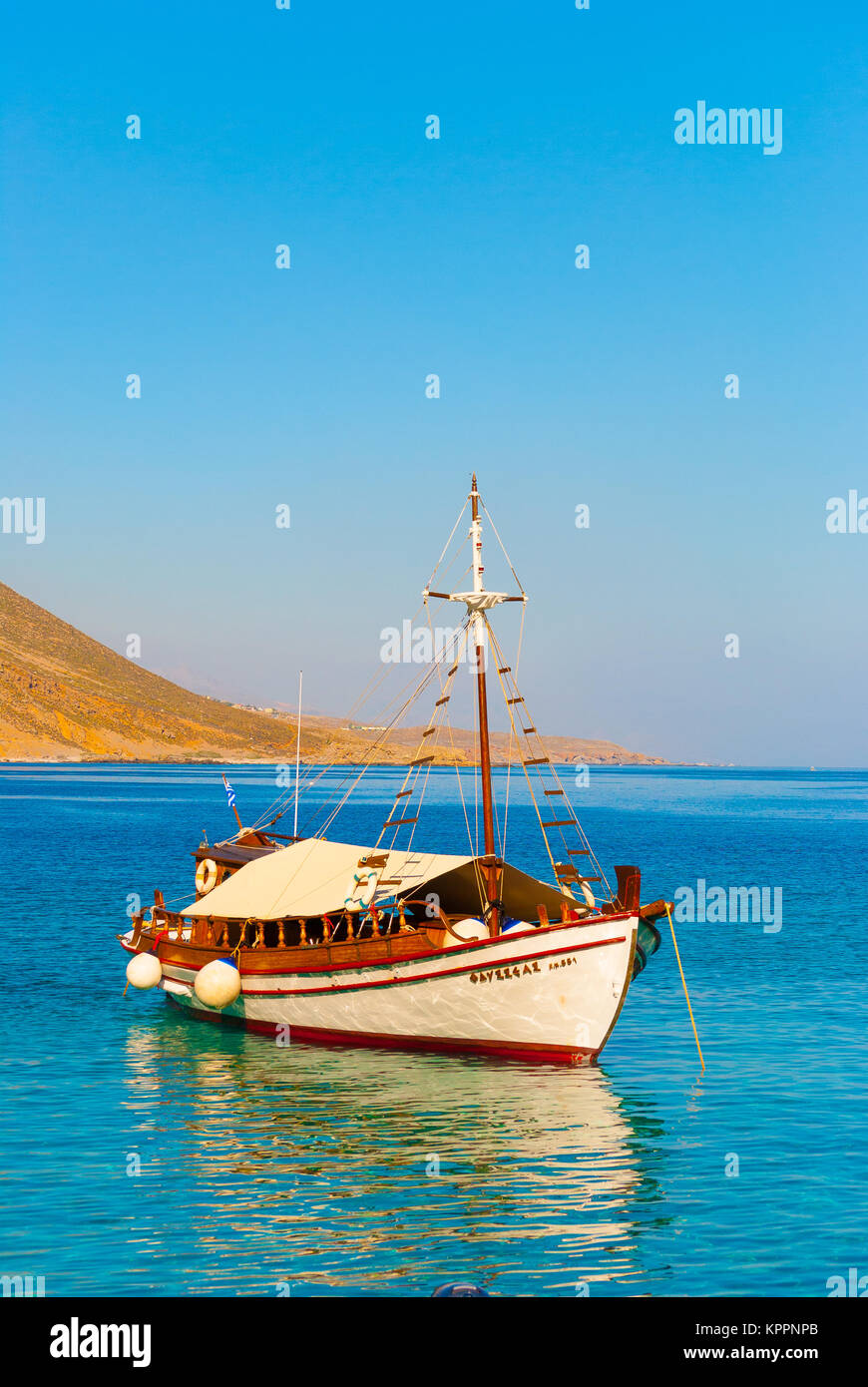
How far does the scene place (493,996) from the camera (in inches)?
971

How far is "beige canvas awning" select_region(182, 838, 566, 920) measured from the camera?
93.4 feet

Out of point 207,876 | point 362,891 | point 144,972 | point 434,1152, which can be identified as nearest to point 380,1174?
point 434,1152

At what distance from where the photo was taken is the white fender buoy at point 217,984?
2720 centimetres

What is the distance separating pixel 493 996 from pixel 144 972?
10086 mm

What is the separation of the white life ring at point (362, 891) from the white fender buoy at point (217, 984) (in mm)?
3320

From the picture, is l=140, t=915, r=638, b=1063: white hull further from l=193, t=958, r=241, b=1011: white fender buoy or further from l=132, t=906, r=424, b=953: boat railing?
l=193, t=958, r=241, b=1011: white fender buoy

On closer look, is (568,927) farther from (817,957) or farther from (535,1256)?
(817,957)

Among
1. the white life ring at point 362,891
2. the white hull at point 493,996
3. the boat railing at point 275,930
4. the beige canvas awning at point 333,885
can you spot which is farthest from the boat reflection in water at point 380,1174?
the beige canvas awning at point 333,885

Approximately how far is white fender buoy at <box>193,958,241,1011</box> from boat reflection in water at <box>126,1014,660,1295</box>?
5.00ft

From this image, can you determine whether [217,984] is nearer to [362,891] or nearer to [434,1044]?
[362,891]

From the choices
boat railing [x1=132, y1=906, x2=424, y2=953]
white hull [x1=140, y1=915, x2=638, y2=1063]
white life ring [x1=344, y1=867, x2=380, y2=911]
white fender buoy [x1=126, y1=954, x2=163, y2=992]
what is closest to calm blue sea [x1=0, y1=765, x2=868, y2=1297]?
white hull [x1=140, y1=915, x2=638, y2=1063]

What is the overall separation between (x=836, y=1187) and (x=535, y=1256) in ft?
18.9
